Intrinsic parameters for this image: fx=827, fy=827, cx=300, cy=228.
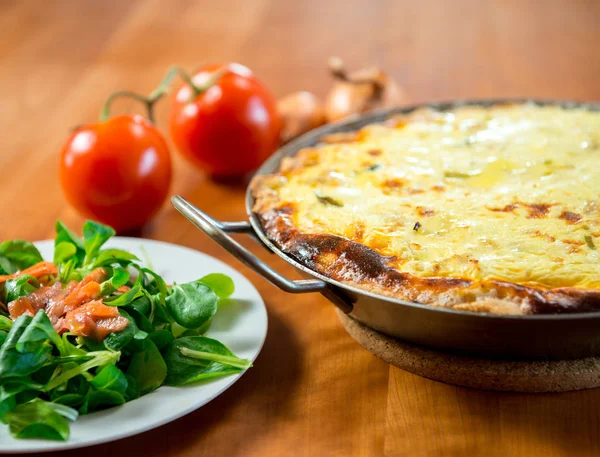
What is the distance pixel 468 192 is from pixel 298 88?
165 centimetres

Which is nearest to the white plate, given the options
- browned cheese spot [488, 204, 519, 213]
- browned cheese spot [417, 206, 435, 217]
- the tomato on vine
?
the tomato on vine

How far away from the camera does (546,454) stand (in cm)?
140

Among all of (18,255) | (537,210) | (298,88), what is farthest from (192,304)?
(298,88)

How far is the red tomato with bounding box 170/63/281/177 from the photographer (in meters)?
2.58

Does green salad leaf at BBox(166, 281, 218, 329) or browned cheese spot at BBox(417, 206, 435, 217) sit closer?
green salad leaf at BBox(166, 281, 218, 329)

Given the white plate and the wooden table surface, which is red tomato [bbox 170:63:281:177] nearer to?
the wooden table surface

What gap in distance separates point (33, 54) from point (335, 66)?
67.5 inches

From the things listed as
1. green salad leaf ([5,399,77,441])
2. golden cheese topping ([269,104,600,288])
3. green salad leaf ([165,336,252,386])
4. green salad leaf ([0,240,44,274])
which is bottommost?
green salad leaf ([0,240,44,274])

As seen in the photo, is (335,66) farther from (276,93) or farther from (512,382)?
(512,382)

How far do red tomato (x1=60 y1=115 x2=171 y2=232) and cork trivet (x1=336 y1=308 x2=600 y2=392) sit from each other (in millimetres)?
1024

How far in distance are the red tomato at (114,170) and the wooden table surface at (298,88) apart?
0.12m

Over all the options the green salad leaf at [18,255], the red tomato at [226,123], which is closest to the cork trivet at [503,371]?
the green salad leaf at [18,255]

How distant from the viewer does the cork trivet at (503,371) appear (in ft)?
4.99

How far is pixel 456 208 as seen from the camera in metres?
1.78
